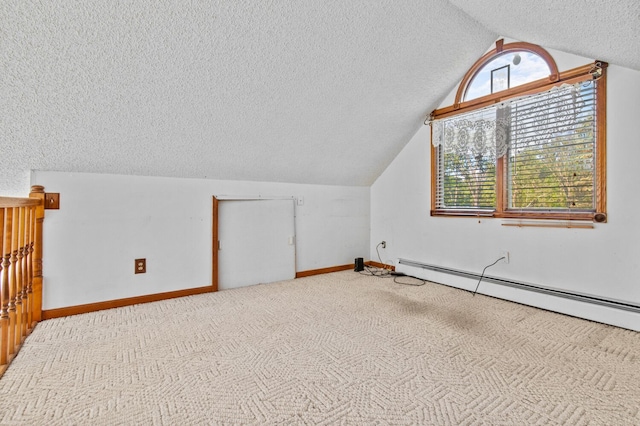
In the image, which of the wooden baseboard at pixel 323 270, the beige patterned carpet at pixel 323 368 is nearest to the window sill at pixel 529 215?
the beige patterned carpet at pixel 323 368

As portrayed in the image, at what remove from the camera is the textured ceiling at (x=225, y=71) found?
62.9 inches

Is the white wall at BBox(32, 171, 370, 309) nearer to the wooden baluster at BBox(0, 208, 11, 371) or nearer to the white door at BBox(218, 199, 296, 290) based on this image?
the white door at BBox(218, 199, 296, 290)

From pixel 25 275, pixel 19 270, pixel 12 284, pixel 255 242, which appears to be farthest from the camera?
pixel 255 242

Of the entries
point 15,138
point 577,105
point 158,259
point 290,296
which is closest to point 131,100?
point 15,138

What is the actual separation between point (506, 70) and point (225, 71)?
2432 millimetres

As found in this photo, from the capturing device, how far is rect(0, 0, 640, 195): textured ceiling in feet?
5.24

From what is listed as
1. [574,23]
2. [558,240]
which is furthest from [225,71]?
[558,240]

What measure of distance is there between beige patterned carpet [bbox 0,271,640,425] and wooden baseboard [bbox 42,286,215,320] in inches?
3.7

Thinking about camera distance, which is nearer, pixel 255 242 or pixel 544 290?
pixel 544 290

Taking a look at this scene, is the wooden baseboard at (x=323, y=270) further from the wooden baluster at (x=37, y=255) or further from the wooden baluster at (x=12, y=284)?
the wooden baluster at (x=12, y=284)

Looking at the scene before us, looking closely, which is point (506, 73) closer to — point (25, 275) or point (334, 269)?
point (334, 269)

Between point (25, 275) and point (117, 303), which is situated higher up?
point (25, 275)

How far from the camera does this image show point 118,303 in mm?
2438

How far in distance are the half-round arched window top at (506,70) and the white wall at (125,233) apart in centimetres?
219
